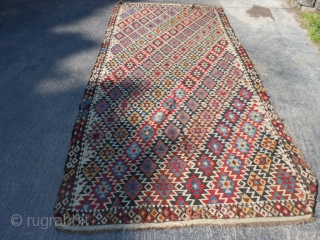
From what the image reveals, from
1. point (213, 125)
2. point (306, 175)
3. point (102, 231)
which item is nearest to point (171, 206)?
point (102, 231)

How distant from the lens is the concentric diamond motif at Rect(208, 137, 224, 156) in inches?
115

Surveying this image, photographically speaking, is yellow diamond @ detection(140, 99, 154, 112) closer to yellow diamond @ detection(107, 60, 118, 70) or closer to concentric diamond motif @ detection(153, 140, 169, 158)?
concentric diamond motif @ detection(153, 140, 169, 158)

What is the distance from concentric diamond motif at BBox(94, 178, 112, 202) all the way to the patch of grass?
4.24m

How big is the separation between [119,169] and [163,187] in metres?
0.51

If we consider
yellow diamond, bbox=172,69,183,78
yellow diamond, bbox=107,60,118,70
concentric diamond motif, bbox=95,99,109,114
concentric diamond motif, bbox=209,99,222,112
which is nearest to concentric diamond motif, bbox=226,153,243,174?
concentric diamond motif, bbox=209,99,222,112

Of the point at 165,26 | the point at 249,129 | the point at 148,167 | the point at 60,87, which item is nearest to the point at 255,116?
the point at 249,129

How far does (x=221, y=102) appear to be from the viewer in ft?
11.4

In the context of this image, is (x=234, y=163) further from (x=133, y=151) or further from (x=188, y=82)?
(x=188, y=82)

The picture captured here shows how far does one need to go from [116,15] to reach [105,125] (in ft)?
9.32

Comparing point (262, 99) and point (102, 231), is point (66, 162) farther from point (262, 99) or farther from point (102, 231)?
point (262, 99)

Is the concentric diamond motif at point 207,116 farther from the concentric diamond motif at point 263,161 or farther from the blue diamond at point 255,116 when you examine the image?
the concentric diamond motif at point 263,161

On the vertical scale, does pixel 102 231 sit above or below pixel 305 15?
below

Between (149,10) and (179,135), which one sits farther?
(149,10)

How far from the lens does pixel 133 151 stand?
2916mm
